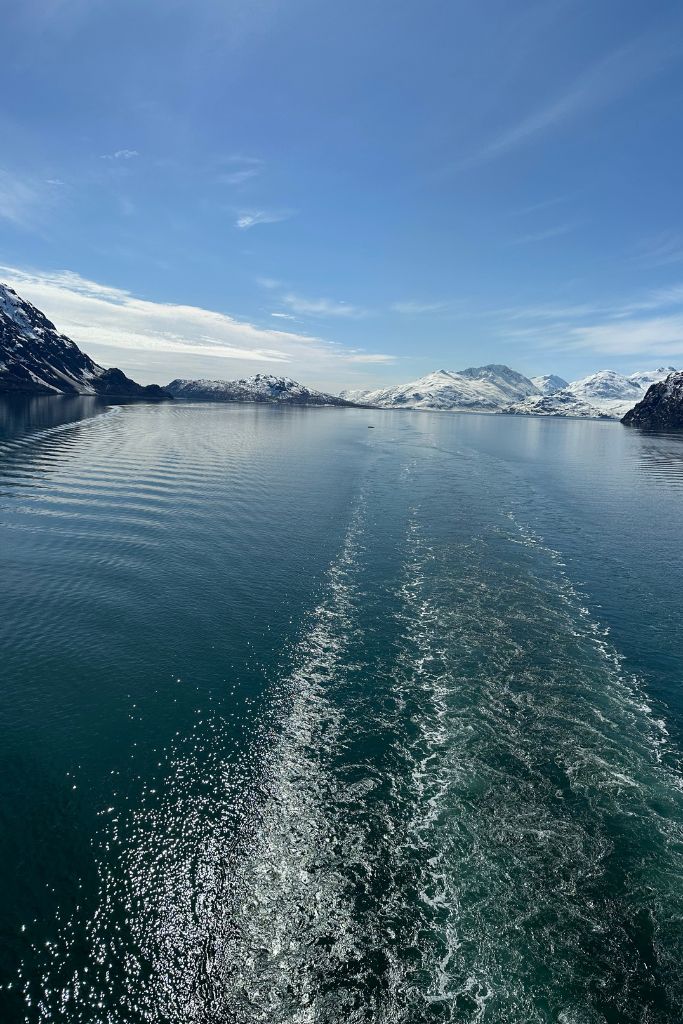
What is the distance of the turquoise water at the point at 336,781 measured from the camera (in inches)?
611

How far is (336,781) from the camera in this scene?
2289 centimetres

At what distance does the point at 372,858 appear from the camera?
19.2m

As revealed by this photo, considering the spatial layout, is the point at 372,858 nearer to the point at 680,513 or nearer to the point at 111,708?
the point at 111,708

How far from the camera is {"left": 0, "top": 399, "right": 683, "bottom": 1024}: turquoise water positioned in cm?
1552

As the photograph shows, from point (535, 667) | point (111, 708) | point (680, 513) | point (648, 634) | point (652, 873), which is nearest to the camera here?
point (652, 873)

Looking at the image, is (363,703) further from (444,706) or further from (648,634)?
(648,634)

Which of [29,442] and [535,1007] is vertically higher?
[29,442]

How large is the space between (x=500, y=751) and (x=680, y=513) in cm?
6724

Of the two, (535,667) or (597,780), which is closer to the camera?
(597,780)

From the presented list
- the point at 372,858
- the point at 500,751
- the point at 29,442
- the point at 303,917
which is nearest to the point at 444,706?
the point at 500,751

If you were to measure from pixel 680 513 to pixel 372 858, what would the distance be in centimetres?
7635

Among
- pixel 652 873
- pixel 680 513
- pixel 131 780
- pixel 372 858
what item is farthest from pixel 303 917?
pixel 680 513

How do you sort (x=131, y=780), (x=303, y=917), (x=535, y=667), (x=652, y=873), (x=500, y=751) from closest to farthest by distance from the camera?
(x=303, y=917) < (x=652, y=873) < (x=131, y=780) < (x=500, y=751) < (x=535, y=667)

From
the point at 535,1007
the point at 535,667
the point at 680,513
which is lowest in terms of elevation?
the point at 535,1007
